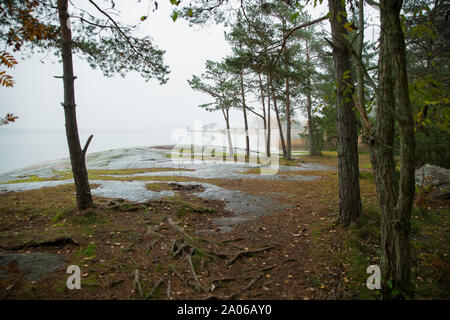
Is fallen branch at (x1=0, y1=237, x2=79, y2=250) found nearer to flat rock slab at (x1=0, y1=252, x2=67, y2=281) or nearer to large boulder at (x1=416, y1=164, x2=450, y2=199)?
flat rock slab at (x1=0, y1=252, x2=67, y2=281)

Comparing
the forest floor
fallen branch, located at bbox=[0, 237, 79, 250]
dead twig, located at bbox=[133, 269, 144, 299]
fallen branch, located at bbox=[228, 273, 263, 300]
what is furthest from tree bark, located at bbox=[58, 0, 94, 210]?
fallen branch, located at bbox=[228, 273, 263, 300]

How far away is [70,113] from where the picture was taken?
5.12 metres

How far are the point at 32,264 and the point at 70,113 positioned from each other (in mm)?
3223

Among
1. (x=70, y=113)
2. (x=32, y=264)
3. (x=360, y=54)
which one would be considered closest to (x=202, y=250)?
(x=32, y=264)

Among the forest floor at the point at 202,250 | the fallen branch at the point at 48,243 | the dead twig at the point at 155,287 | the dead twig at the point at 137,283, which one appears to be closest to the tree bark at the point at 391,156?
the forest floor at the point at 202,250

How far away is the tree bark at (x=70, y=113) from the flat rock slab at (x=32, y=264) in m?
1.81

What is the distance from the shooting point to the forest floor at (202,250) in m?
3.05

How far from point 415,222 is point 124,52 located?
319 inches

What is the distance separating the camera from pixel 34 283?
296 centimetres

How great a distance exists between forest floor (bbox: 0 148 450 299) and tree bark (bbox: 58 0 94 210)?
0.49 m

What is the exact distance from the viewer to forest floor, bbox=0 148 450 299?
305 centimetres

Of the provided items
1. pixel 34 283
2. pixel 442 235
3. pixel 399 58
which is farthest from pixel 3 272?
pixel 442 235

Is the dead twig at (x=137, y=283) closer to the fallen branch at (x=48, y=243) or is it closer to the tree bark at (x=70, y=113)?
the fallen branch at (x=48, y=243)

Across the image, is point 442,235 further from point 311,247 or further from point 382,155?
point 382,155
